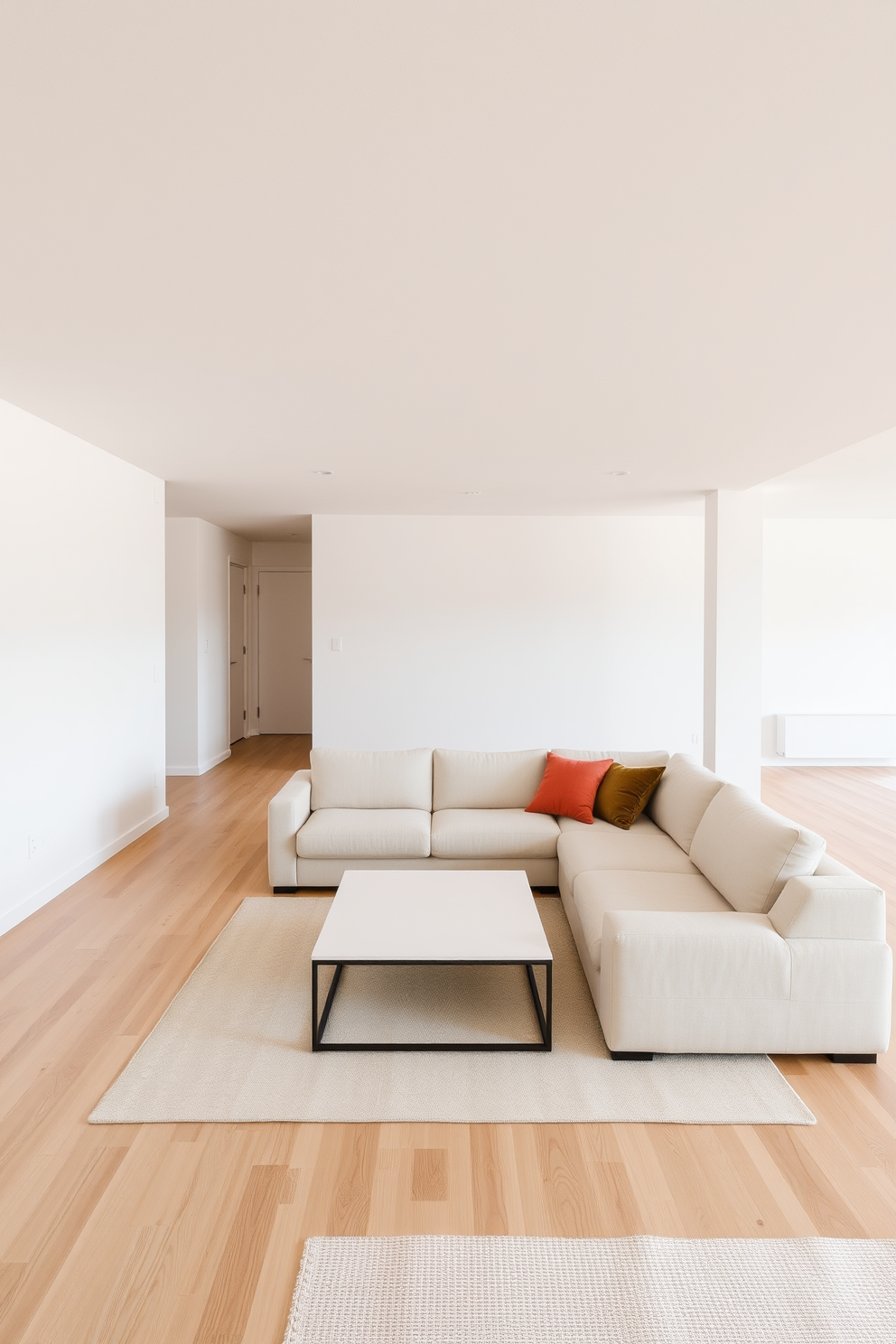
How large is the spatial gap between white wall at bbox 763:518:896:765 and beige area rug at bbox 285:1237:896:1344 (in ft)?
23.0

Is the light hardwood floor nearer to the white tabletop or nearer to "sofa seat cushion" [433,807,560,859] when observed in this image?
the white tabletop

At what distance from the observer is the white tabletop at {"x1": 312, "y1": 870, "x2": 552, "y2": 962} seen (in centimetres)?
268

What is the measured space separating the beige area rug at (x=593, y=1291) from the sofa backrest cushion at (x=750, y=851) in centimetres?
113

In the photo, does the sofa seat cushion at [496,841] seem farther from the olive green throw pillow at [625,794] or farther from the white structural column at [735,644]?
the white structural column at [735,644]

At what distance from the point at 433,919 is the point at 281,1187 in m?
1.10

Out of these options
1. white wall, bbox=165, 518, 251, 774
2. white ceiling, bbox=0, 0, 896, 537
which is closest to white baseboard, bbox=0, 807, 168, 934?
white wall, bbox=165, 518, 251, 774

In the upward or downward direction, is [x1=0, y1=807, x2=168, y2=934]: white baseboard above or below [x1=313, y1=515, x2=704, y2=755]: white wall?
below

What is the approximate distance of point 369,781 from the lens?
459cm

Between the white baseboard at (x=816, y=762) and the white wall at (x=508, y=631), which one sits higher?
the white wall at (x=508, y=631)

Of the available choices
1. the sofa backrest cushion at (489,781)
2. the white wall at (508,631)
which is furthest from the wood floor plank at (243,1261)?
the white wall at (508,631)

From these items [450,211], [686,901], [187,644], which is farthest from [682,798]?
[187,644]

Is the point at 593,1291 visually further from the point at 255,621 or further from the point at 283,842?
the point at 255,621

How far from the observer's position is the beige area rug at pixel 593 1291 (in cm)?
159

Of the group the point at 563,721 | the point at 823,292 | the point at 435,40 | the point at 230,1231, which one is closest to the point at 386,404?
the point at 823,292
